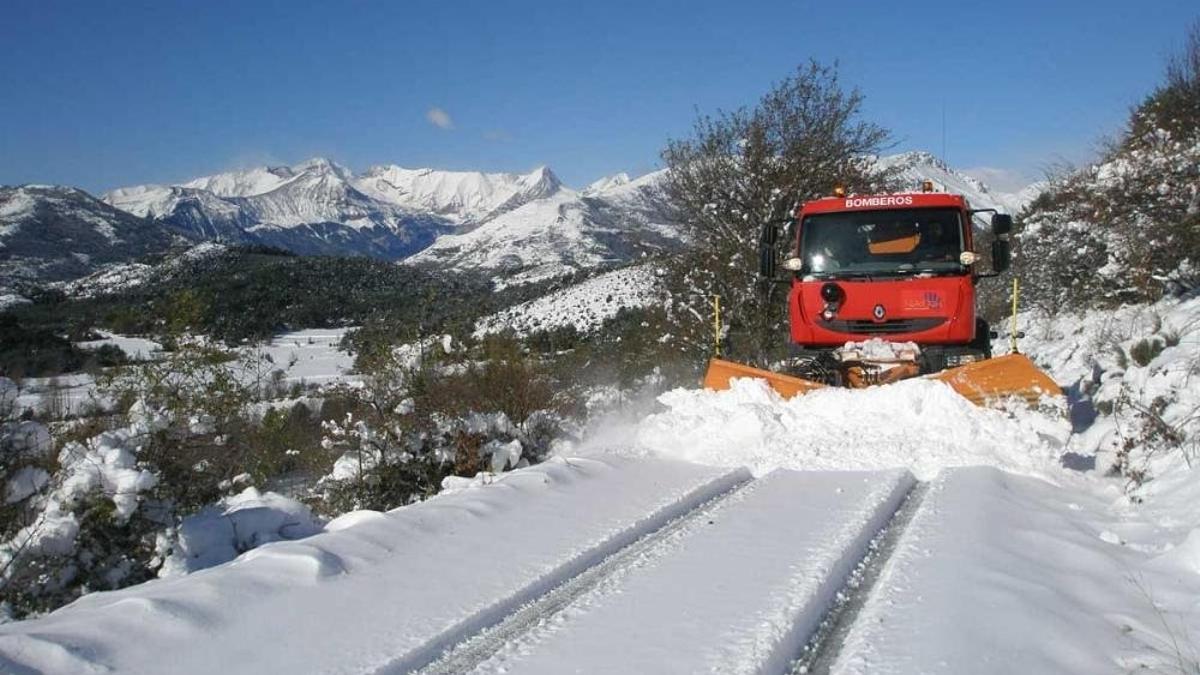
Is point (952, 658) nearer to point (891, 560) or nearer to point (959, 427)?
point (891, 560)

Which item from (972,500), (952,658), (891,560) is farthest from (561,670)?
(972,500)

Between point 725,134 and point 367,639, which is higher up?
point 725,134

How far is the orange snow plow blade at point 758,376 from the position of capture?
8664 mm

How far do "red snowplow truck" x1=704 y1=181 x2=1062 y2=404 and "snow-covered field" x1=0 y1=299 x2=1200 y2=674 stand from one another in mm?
1428

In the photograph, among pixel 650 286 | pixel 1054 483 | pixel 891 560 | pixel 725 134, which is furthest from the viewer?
pixel 650 286

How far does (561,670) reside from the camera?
3.40 meters

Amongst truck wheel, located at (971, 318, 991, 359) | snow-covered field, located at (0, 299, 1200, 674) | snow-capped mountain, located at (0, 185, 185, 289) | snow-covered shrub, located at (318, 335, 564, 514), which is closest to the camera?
snow-covered field, located at (0, 299, 1200, 674)

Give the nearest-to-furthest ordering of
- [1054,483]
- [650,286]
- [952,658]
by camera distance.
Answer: [952,658] < [1054,483] < [650,286]

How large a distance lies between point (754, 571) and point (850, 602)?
519 millimetres

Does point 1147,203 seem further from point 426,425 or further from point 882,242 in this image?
point 426,425

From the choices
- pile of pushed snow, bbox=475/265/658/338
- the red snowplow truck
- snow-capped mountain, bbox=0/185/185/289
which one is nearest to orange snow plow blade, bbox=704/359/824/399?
the red snowplow truck

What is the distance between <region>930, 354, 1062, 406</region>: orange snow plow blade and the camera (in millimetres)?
7625

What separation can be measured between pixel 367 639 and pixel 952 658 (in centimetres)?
241

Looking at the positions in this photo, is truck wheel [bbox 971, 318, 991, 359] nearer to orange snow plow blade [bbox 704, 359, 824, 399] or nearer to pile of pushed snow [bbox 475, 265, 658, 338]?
orange snow plow blade [bbox 704, 359, 824, 399]
